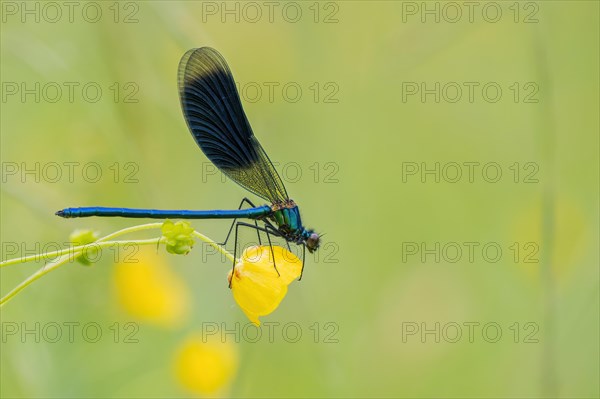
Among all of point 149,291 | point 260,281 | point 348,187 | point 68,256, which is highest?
point 348,187

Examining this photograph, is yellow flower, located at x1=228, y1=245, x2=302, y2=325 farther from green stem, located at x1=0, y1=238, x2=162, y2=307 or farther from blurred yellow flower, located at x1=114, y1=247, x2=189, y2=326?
blurred yellow flower, located at x1=114, y1=247, x2=189, y2=326

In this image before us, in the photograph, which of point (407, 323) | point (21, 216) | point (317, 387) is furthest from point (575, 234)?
point (21, 216)

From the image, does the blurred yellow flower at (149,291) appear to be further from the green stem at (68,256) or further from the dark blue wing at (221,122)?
the green stem at (68,256)

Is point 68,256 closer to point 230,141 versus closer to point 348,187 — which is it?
point 230,141

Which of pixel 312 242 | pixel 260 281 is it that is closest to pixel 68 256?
pixel 260 281

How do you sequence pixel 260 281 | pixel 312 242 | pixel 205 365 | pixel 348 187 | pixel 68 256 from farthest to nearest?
pixel 348 187
pixel 205 365
pixel 312 242
pixel 260 281
pixel 68 256

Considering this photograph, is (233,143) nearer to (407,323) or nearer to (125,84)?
(125,84)

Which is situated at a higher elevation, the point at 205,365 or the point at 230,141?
the point at 230,141
